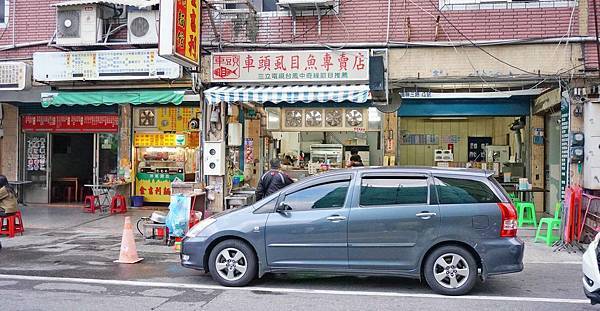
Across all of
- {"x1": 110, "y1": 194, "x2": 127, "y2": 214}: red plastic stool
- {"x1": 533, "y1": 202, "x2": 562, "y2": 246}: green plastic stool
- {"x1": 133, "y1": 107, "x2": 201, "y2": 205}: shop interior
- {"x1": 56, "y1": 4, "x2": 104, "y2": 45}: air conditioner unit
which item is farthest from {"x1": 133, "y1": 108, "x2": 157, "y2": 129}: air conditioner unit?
{"x1": 533, "y1": 202, "x2": 562, "y2": 246}: green plastic stool

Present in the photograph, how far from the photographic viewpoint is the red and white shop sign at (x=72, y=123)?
15.4 m

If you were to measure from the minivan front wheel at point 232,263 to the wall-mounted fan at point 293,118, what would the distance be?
760 centimetres

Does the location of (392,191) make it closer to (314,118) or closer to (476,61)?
(476,61)

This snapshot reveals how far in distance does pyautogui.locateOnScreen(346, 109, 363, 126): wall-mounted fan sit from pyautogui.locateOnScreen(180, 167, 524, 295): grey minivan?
23.4 feet

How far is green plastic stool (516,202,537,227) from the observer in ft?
39.5

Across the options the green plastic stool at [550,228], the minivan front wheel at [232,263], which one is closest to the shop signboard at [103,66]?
the minivan front wheel at [232,263]

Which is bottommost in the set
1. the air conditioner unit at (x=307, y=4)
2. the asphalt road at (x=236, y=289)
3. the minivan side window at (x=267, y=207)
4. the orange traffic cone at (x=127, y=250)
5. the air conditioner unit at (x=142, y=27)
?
the asphalt road at (x=236, y=289)

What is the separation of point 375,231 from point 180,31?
222 inches

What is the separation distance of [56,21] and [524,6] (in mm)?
10271

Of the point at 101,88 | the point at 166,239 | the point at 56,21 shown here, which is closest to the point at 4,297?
the point at 166,239

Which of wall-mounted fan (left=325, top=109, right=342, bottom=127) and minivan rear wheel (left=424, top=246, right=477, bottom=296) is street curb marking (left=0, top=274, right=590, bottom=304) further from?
wall-mounted fan (left=325, top=109, right=342, bottom=127)

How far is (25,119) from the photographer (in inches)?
617

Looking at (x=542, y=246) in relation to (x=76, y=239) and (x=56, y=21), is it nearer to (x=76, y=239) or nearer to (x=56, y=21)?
(x=76, y=239)

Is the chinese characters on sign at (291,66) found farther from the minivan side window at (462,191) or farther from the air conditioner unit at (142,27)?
the minivan side window at (462,191)
